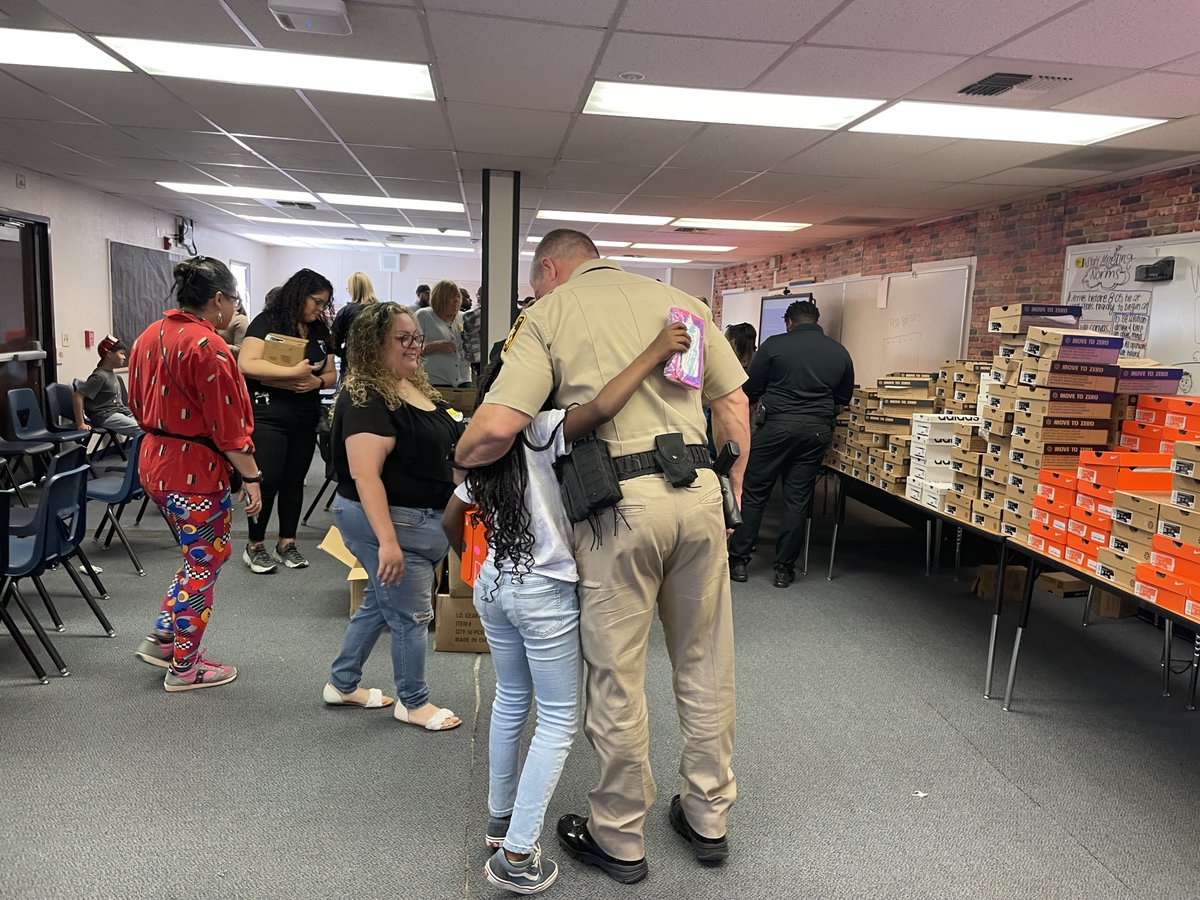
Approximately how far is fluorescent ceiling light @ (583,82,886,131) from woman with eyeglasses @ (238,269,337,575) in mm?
1728

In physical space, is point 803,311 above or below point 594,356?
above

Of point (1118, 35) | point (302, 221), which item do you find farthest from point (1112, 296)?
point (302, 221)

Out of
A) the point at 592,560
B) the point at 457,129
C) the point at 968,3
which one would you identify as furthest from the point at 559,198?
the point at 592,560

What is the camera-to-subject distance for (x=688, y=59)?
10.1ft

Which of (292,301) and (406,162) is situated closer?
(292,301)

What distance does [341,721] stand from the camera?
270cm

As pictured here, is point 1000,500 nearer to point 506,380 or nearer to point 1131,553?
point 1131,553

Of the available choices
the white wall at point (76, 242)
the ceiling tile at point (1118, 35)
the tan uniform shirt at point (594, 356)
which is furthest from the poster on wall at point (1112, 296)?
the white wall at point (76, 242)

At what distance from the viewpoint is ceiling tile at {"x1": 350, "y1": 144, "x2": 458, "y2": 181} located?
16.5 feet

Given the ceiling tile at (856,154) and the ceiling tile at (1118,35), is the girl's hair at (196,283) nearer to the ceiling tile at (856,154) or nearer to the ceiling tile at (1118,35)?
the ceiling tile at (1118,35)

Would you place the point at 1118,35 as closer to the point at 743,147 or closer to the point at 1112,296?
the point at 743,147

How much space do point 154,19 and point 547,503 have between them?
2638 millimetres

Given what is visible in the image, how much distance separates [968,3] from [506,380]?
202cm

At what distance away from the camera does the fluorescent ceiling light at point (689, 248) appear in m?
9.71
